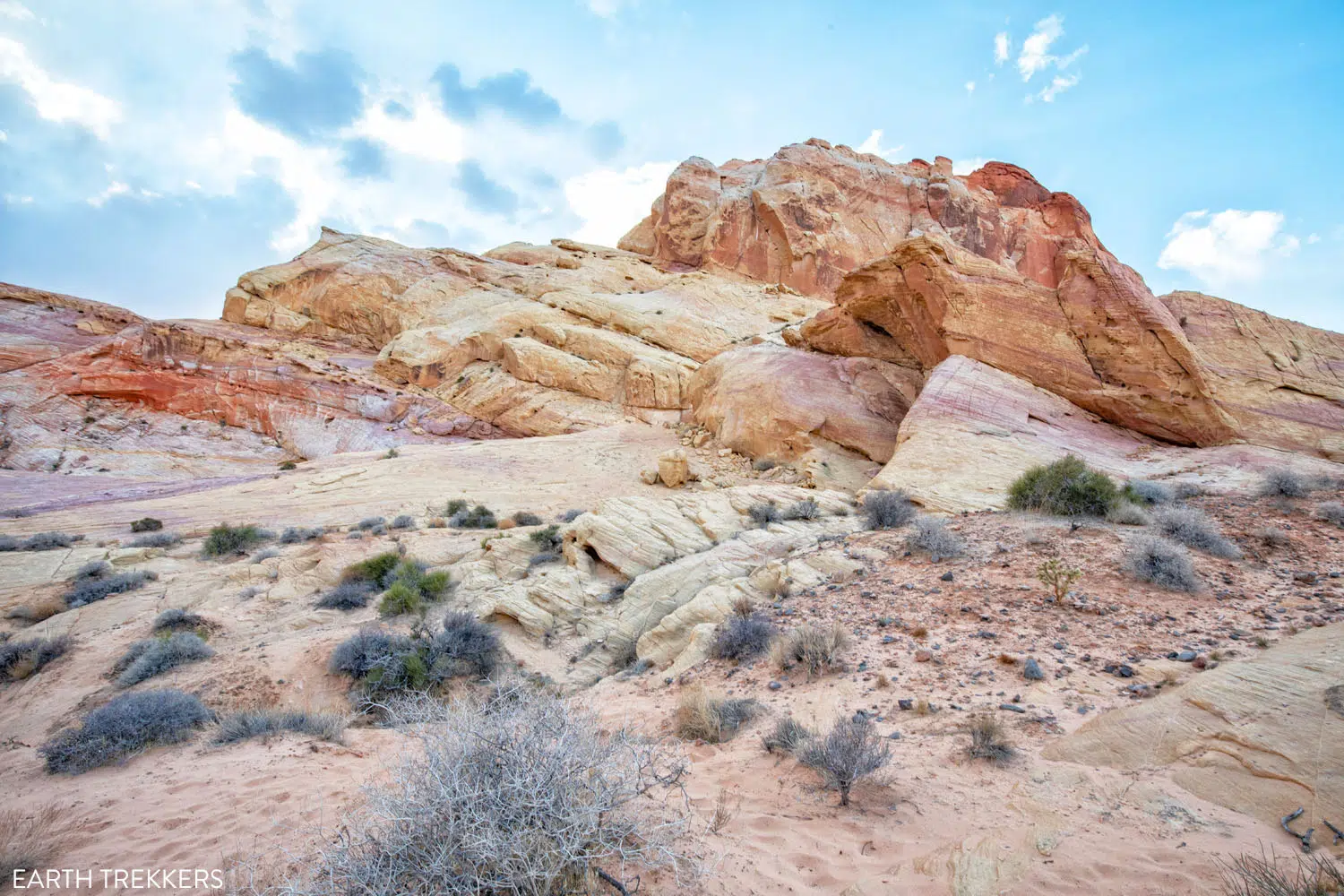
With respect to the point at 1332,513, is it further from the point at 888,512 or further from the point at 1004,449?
the point at 1004,449

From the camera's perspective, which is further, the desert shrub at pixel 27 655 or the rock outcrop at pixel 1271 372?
the rock outcrop at pixel 1271 372

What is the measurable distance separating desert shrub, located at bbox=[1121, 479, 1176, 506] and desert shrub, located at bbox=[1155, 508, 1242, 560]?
1438 millimetres

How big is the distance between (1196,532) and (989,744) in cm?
517

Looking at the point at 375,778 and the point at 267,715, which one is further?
the point at 267,715

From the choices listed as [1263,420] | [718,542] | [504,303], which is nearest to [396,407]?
[504,303]

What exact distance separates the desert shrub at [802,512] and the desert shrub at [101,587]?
11704 millimetres

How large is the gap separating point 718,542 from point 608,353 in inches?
781

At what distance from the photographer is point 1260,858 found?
2404 mm

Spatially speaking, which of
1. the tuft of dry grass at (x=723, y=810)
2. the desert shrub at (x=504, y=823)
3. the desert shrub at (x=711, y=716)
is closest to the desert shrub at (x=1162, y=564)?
the desert shrub at (x=711, y=716)

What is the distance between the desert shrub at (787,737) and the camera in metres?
3.85

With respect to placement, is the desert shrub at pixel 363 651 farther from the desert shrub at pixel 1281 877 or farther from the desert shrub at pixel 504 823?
the desert shrub at pixel 1281 877

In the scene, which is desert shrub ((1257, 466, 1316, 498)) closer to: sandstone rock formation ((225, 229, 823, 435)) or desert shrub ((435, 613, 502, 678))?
desert shrub ((435, 613, 502, 678))

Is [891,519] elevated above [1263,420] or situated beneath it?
situated beneath

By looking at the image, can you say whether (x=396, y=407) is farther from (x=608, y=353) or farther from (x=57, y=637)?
(x=57, y=637)
